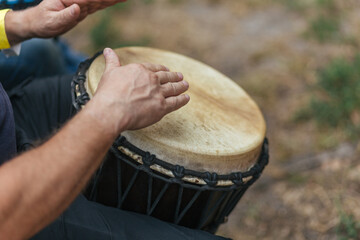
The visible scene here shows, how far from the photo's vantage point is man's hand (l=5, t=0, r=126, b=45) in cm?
126

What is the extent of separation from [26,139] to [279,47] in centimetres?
214

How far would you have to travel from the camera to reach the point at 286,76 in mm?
2617

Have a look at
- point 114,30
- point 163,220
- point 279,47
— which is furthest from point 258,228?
point 114,30

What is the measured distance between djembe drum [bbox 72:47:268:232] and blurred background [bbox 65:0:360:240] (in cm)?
70

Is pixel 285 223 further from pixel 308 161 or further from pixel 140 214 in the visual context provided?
pixel 140 214

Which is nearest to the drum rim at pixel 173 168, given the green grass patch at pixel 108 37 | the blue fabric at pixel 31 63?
the blue fabric at pixel 31 63

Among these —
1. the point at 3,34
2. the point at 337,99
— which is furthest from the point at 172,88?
the point at 337,99

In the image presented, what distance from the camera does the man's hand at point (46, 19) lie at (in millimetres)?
1256

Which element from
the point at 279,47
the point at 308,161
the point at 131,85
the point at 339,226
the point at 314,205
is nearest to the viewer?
the point at 131,85

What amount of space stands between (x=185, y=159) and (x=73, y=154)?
1.13 ft

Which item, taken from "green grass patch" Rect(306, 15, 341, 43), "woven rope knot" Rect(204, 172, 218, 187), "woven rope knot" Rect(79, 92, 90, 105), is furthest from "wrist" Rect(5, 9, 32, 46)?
"green grass patch" Rect(306, 15, 341, 43)

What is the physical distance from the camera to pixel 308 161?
82.0 inches

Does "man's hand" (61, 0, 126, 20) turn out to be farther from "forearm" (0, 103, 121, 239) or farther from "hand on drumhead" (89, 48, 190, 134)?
"forearm" (0, 103, 121, 239)

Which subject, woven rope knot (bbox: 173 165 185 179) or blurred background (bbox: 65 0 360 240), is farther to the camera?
blurred background (bbox: 65 0 360 240)
